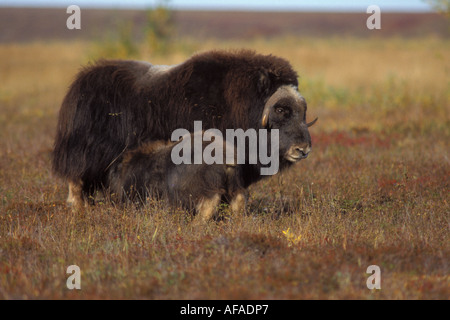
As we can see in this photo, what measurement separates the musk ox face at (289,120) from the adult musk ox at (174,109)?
0.01 meters

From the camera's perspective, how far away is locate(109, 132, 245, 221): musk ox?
233 inches

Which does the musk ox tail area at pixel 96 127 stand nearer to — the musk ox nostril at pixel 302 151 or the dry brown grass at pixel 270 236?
the dry brown grass at pixel 270 236

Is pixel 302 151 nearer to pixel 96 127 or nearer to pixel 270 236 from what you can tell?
pixel 270 236

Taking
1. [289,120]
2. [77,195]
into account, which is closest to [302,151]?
[289,120]

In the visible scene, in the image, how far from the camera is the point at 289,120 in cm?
648

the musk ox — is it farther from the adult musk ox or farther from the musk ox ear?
the musk ox ear

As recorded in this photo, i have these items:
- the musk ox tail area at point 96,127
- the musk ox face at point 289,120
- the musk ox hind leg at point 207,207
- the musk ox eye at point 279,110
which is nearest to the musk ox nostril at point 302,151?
the musk ox face at point 289,120

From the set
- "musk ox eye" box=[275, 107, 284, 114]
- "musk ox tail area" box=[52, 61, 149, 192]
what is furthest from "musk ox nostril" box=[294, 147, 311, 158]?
"musk ox tail area" box=[52, 61, 149, 192]

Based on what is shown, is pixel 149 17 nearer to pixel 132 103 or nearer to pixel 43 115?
pixel 43 115

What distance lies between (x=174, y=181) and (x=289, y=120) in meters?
1.47

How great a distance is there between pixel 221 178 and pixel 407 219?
206 cm

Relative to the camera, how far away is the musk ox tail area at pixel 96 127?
21.6 feet
